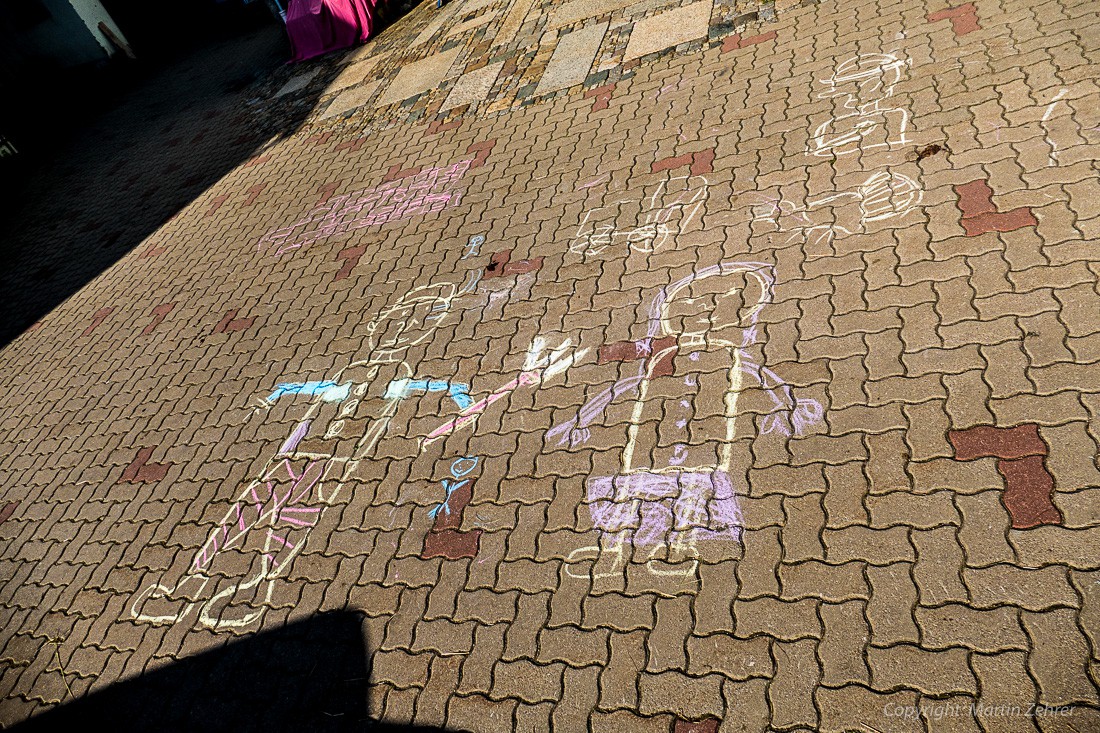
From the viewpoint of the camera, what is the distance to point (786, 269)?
4.43m

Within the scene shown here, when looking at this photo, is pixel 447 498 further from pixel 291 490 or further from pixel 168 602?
pixel 168 602

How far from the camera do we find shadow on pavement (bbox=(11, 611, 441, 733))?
336 centimetres

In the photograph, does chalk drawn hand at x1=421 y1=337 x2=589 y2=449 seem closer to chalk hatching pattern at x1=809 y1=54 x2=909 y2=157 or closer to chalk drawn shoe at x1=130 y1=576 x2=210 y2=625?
chalk drawn shoe at x1=130 y1=576 x2=210 y2=625

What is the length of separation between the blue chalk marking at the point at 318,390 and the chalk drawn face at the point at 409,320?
387mm

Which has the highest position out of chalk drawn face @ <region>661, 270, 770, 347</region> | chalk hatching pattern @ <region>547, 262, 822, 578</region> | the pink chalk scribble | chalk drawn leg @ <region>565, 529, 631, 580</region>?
the pink chalk scribble

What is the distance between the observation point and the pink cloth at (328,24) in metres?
12.4

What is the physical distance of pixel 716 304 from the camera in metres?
4.41

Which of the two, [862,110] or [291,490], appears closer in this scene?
[291,490]

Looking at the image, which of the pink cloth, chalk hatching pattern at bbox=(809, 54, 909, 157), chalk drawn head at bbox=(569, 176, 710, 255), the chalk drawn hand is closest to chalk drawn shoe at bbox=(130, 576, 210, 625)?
the chalk drawn hand

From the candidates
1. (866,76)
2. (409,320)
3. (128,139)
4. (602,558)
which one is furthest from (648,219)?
(128,139)

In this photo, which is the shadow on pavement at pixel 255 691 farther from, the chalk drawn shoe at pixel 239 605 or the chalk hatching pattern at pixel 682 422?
the chalk hatching pattern at pixel 682 422

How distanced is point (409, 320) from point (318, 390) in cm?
96

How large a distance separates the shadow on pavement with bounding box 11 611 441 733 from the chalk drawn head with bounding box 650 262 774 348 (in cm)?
278

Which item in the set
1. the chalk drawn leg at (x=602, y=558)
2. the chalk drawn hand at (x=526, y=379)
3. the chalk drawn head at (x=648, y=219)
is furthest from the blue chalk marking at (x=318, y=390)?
the chalk drawn leg at (x=602, y=558)
